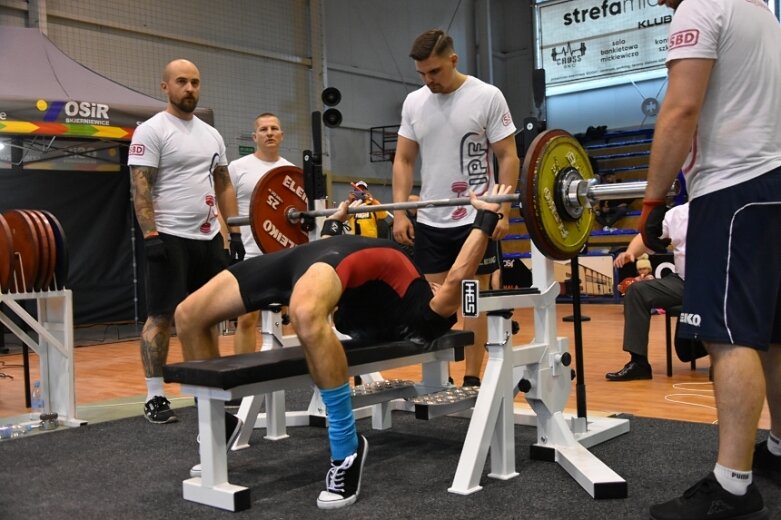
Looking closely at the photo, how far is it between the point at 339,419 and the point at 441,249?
3.61ft

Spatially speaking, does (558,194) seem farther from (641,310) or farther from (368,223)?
(368,223)

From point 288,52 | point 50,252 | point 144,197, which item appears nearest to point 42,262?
point 50,252

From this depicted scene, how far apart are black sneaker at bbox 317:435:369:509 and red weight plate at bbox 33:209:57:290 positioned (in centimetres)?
186

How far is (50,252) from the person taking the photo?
3.38 meters

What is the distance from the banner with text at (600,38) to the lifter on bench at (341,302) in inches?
382

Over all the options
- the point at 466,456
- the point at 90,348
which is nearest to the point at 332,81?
the point at 90,348

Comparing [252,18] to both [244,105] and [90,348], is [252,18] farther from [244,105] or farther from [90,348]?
[90,348]

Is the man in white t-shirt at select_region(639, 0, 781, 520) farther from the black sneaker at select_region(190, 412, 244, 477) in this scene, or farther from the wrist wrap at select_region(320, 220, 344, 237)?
the wrist wrap at select_region(320, 220, 344, 237)

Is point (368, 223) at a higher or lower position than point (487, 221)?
higher

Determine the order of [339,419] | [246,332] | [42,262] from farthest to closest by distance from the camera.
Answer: [246,332] < [42,262] < [339,419]

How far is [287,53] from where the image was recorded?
10.6 m

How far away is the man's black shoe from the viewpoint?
4.03 m

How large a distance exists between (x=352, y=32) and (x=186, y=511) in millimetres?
10191

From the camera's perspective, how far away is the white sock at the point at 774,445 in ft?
7.22
